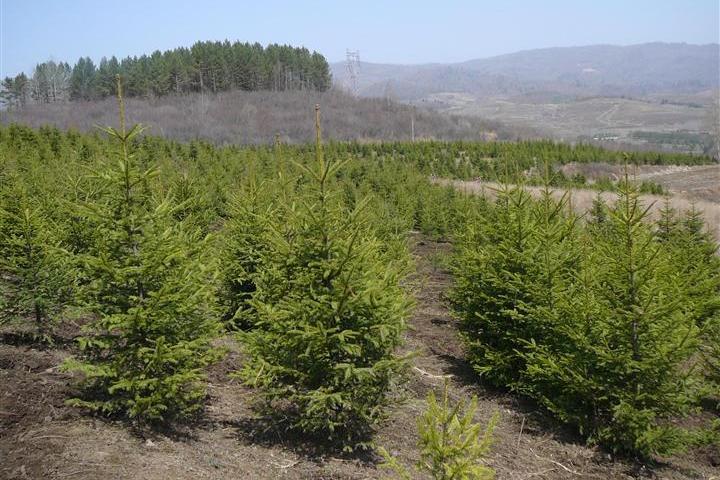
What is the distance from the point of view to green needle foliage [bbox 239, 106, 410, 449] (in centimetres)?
616

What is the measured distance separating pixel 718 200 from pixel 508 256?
135ft

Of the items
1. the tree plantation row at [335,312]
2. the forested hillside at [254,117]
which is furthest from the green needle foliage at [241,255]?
the forested hillside at [254,117]

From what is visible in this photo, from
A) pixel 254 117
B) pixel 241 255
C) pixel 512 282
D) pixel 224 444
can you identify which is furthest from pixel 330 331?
pixel 254 117

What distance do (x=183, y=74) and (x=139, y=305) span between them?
9512cm

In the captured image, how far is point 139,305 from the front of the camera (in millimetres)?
6047

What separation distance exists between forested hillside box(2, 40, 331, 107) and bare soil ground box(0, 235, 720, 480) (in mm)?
91090

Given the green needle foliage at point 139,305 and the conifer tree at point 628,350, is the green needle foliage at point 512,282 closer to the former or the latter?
the conifer tree at point 628,350

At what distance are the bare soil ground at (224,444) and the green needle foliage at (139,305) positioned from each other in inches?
15.8

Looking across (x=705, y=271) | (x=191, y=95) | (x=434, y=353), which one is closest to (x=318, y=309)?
(x=434, y=353)

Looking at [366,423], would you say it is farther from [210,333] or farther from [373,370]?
[210,333]

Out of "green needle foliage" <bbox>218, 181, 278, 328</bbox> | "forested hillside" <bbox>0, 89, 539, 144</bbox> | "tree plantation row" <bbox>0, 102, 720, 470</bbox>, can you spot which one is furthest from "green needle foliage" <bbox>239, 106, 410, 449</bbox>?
"forested hillside" <bbox>0, 89, 539, 144</bbox>

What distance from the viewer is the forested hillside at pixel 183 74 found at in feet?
306

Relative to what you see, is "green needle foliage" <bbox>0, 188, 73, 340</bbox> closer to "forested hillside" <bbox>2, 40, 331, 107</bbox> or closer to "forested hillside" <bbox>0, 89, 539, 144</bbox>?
"forested hillside" <bbox>0, 89, 539, 144</bbox>

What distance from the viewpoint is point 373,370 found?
6.15 metres
